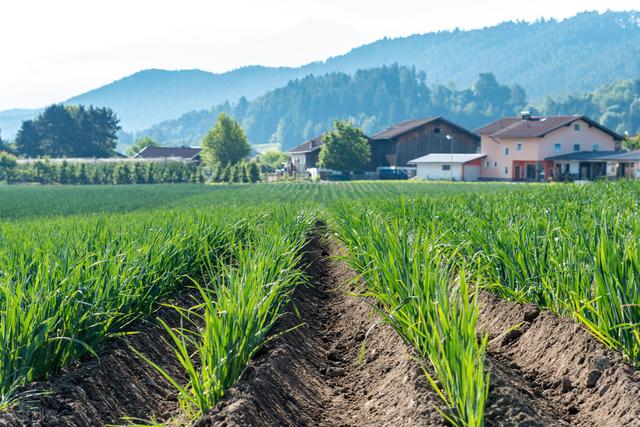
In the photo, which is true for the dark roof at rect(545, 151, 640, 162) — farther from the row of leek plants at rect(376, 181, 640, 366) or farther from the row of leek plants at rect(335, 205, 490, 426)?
the row of leek plants at rect(335, 205, 490, 426)

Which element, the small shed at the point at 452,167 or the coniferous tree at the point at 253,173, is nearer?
the small shed at the point at 452,167

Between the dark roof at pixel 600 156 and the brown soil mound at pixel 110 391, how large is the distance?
56386 millimetres

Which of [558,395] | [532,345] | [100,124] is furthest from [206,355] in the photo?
[100,124]

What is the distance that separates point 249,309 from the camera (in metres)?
4.50

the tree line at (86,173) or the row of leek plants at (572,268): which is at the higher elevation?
the tree line at (86,173)

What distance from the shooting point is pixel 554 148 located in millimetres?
63750

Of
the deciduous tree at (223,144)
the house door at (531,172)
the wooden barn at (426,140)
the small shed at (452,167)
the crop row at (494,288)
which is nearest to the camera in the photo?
the crop row at (494,288)

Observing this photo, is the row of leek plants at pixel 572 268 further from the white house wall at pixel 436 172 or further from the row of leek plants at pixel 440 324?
the white house wall at pixel 436 172

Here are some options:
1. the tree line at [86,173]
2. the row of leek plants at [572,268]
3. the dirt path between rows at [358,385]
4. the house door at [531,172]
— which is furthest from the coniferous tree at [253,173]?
the dirt path between rows at [358,385]

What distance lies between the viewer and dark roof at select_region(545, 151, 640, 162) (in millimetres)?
56572

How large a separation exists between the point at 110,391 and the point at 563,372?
10.4ft

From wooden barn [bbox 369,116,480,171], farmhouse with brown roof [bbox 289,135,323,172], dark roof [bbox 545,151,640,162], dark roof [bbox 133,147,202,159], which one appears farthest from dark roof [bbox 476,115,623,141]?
dark roof [bbox 133,147,202,159]

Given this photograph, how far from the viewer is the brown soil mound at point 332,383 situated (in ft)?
12.9

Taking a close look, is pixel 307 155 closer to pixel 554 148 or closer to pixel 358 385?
pixel 554 148
